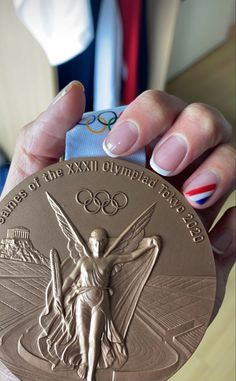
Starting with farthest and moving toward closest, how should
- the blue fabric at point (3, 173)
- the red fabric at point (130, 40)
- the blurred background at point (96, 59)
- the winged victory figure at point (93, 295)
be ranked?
the red fabric at point (130, 40) < the blue fabric at point (3, 173) < the blurred background at point (96, 59) < the winged victory figure at point (93, 295)

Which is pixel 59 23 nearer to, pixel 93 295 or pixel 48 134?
pixel 48 134

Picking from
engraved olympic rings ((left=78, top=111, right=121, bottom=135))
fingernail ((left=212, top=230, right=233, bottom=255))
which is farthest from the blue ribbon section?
fingernail ((left=212, top=230, right=233, bottom=255))

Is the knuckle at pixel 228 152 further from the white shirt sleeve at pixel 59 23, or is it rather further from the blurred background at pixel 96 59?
the white shirt sleeve at pixel 59 23

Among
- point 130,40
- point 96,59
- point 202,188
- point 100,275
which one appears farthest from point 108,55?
point 100,275

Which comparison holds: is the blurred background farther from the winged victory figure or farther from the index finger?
the index finger

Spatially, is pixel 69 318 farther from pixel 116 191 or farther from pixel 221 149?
pixel 221 149

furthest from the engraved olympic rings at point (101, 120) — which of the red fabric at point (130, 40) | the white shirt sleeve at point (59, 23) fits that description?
the red fabric at point (130, 40)
